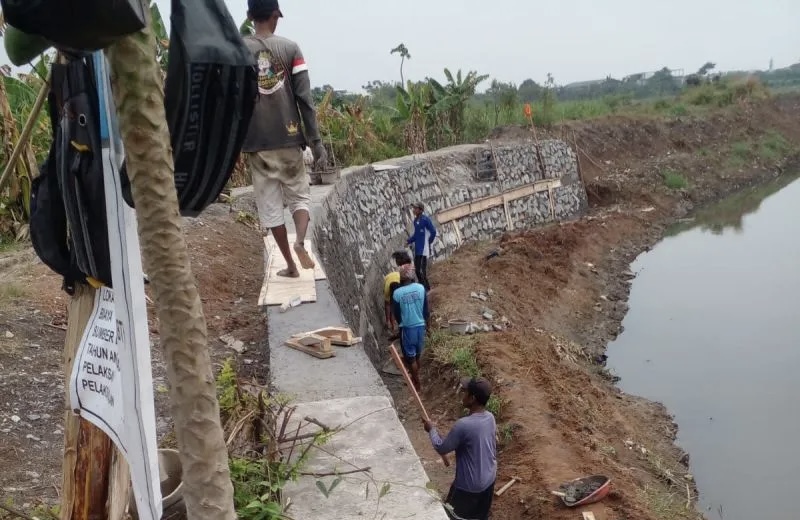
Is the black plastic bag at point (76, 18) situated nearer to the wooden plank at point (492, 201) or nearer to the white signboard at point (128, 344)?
the white signboard at point (128, 344)

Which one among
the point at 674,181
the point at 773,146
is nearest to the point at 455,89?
the point at 674,181

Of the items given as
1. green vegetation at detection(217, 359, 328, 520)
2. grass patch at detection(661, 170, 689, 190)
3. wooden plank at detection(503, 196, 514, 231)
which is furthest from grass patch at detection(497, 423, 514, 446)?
grass patch at detection(661, 170, 689, 190)

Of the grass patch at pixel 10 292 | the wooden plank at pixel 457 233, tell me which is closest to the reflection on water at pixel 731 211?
the wooden plank at pixel 457 233

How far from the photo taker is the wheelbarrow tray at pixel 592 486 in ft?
19.6

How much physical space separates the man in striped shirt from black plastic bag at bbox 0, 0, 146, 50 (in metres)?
2.93

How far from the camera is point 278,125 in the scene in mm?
4504

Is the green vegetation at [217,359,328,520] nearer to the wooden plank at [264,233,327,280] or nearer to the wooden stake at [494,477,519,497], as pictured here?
the wooden plank at [264,233,327,280]

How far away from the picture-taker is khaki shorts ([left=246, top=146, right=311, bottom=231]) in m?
4.71

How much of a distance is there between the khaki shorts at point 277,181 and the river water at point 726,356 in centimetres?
552

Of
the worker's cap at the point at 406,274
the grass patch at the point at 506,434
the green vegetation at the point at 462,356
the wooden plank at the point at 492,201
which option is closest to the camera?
Answer: the grass patch at the point at 506,434

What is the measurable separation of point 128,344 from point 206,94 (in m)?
0.52

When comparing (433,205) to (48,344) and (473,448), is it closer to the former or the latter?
(473,448)

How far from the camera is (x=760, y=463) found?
27.6 ft

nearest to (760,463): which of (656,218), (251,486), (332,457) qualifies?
(332,457)
